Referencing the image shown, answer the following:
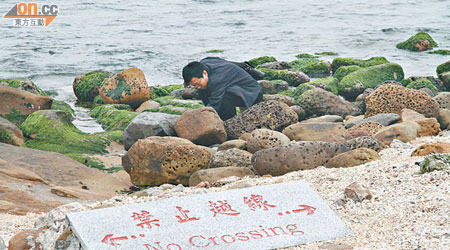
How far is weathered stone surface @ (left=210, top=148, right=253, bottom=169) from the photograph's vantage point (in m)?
7.36

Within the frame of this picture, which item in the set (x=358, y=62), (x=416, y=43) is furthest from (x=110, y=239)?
(x=416, y=43)

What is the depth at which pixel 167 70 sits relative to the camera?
58.7ft

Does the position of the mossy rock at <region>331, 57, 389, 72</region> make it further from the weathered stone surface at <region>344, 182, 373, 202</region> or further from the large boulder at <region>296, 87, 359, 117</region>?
the weathered stone surface at <region>344, 182, 373, 202</region>

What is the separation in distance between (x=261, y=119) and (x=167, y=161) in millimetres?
2715

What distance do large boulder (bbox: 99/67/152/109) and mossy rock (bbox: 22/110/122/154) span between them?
253 cm

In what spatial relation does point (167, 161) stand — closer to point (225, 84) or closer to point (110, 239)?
point (110, 239)

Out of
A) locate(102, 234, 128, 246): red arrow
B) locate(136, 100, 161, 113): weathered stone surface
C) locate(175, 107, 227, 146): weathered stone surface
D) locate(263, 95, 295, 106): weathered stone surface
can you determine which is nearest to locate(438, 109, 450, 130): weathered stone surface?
locate(263, 95, 295, 106): weathered stone surface

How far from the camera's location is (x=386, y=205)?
4.95m

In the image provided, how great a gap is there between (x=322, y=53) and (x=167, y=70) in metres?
5.17

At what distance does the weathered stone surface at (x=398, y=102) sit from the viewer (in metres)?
9.86

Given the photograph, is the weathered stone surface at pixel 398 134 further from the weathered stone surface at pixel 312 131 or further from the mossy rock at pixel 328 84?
the mossy rock at pixel 328 84

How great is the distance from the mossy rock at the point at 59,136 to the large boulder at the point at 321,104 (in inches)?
137

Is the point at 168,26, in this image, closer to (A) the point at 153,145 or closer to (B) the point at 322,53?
(B) the point at 322,53

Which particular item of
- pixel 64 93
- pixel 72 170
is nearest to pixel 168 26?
pixel 64 93
